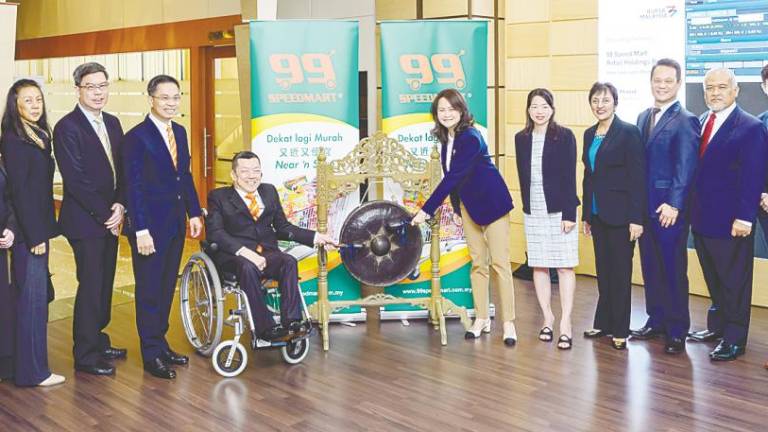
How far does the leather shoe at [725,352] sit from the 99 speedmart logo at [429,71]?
2162mm

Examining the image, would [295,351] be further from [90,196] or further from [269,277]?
[90,196]

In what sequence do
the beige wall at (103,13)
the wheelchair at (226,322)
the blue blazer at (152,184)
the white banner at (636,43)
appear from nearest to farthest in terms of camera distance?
the blue blazer at (152,184)
the wheelchair at (226,322)
the white banner at (636,43)
the beige wall at (103,13)

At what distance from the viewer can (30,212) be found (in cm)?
432

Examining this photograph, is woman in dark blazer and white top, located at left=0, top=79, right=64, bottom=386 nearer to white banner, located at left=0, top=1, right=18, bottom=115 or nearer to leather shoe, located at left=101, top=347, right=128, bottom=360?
leather shoe, located at left=101, top=347, right=128, bottom=360

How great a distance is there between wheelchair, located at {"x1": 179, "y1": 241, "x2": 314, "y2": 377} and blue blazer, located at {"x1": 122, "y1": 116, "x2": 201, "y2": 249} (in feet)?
0.83

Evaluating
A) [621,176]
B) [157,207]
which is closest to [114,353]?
[157,207]

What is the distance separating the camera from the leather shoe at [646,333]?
17.5 ft

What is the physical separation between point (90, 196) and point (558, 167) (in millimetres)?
2436

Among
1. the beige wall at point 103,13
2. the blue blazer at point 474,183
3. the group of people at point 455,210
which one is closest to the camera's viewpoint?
the group of people at point 455,210

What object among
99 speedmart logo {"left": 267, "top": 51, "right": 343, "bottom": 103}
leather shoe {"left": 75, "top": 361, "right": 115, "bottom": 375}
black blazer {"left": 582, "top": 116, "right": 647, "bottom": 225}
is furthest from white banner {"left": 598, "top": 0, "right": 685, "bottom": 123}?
leather shoe {"left": 75, "top": 361, "right": 115, "bottom": 375}

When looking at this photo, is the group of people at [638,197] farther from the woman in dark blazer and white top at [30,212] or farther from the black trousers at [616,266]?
the woman in dark blazer and white top at [30,212]

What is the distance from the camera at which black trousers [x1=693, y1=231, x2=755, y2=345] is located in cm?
489

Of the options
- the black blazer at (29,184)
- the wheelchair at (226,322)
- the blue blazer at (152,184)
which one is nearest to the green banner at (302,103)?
the wheelchair at (226,322)

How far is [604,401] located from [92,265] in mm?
2582
